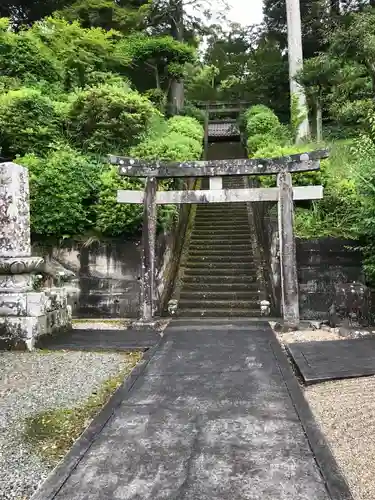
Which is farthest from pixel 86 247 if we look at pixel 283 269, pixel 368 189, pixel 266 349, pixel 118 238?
pixel 368 189

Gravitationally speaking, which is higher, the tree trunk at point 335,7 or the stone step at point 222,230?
the tree trunk at point 335,7

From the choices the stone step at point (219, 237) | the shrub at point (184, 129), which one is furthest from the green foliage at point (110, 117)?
the stone step at point (219, 237)

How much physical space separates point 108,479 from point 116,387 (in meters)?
2.05

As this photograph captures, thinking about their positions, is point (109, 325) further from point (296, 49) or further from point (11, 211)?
point (296, 49)

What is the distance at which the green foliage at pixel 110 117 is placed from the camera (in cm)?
1198

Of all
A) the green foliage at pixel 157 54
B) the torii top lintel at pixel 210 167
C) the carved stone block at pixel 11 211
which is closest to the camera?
the carved stone block at pixel 11 211

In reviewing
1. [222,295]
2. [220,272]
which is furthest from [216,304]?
[220,272]

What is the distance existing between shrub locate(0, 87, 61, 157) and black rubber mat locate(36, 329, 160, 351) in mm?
6148

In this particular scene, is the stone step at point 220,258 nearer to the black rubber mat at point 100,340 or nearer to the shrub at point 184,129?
the black rubber mat at point 100,340

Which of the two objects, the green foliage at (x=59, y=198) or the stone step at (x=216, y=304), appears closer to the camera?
the stone step at (x=216, y=304)

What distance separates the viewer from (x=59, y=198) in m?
9.98

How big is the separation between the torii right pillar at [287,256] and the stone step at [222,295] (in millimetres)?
1591

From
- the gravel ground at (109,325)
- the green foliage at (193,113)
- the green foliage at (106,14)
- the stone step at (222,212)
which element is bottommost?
the gravel ground at (109,325)

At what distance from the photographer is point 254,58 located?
946 inches
